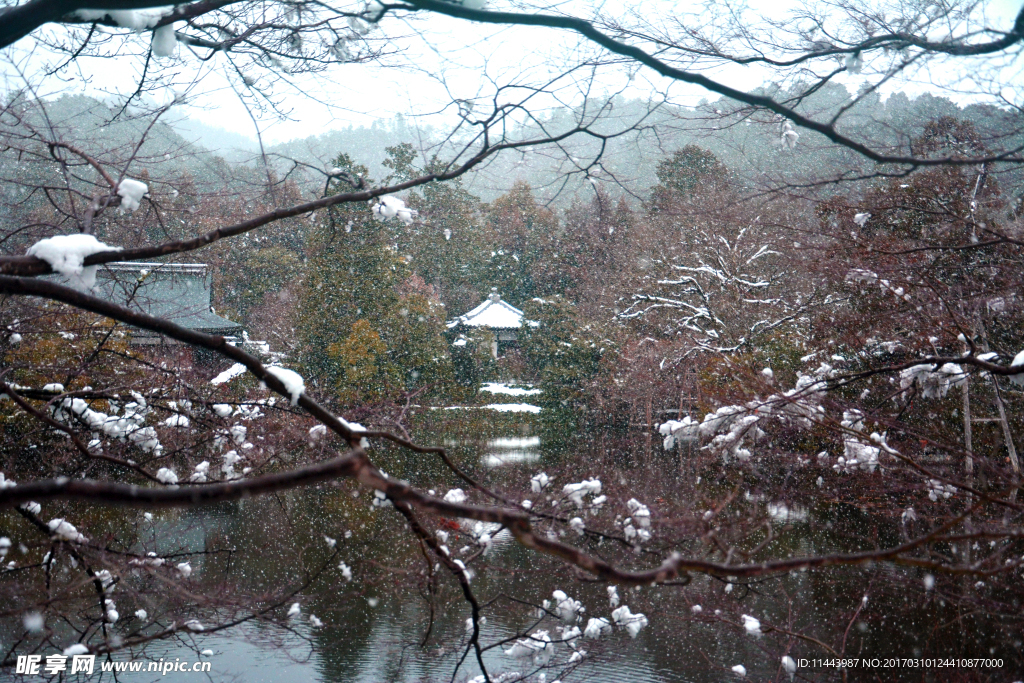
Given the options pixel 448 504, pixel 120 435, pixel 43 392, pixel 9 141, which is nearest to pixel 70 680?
pixel 120 435

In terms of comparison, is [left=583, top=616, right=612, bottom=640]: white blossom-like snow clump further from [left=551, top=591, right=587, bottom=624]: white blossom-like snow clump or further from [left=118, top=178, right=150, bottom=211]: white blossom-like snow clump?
[left=118, top=178, right=150, bottom=211]: white blossom-like snow clump

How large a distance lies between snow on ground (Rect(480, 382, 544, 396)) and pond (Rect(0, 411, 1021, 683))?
813 centimetres

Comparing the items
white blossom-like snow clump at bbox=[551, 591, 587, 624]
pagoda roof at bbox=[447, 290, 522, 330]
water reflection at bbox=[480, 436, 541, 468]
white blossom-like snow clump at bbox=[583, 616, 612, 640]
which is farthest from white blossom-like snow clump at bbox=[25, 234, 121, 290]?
pagoda roof at bbox=[447, 290, 522, 330]

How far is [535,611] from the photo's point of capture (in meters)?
5.09

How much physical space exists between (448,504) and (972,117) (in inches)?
155

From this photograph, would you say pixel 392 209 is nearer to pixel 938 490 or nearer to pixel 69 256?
pixel 69 256

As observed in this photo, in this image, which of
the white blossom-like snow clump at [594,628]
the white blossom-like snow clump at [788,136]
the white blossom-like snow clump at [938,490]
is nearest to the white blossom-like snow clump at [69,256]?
the white blossom-like snow clump at [788,136]

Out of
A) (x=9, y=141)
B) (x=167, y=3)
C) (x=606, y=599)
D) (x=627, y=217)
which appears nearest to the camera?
(x=167, y=3)

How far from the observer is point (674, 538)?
8.96 feet

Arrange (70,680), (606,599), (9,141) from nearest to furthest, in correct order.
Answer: (9,141) → (70,680) → (606,599)

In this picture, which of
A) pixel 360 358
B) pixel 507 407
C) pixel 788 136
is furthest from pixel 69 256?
pixel 507 407

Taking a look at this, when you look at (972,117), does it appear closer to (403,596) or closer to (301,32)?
(301,32)

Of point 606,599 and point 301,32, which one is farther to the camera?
point 606,599

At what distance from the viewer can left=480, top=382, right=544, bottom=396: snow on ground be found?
1477 centimetres
